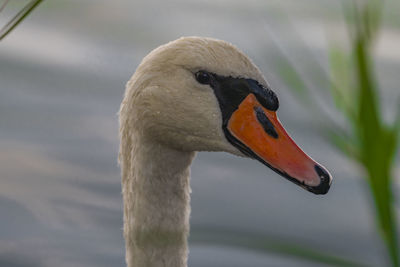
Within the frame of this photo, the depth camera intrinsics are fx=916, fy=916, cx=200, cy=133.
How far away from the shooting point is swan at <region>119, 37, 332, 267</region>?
11.3 ft

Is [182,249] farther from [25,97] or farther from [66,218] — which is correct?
[25,97]

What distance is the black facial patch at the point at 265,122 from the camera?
346 centimetres

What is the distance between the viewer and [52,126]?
6.88 m

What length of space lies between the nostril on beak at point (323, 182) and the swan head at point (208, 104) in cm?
10

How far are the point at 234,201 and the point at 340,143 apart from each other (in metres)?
4.86

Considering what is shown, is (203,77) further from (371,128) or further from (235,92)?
(371,128)

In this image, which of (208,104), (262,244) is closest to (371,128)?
(262,244)

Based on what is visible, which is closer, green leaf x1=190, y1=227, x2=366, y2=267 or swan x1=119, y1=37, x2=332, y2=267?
green leaf x1=190, y1=227, x2=366, y2=267

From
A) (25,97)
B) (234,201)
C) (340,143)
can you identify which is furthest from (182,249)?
(25,97)

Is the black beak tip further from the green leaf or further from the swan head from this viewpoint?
the green leaf

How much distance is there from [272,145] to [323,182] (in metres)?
0.32

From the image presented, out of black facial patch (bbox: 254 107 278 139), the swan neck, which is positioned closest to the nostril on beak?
black facial patch (bbox: 254 107 278 139)

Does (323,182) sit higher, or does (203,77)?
(203,77)

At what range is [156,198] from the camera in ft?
13.4
